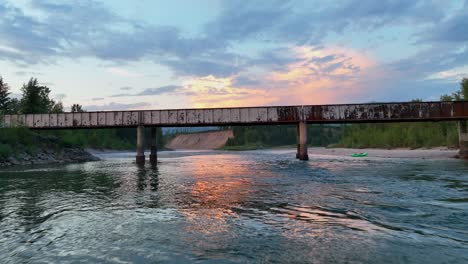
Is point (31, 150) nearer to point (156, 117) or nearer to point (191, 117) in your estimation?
point (156, 117)

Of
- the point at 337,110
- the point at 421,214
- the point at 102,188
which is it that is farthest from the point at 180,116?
the point at 421,214

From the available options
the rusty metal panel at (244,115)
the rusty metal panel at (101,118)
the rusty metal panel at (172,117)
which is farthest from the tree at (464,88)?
the rusty metal panel at (101,118)

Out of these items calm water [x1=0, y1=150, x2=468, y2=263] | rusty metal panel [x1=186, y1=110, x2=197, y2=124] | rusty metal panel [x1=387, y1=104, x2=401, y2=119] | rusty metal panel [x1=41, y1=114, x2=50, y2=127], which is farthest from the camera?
rusty metal panel [x1=41, y1=114, x2=50, y2=127]

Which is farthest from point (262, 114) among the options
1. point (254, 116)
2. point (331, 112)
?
point (331, 112)

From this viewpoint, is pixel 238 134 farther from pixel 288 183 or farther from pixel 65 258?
pixel 65 258

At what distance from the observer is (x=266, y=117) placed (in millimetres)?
46625

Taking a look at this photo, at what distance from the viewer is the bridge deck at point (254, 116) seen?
4372 cm

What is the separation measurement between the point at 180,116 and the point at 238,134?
14376 cm

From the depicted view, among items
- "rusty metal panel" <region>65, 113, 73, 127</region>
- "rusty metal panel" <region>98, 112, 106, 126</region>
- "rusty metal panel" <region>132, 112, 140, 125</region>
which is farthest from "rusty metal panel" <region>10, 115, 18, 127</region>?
"rusty metal panel" <region>132, 112, 140, 125</region>

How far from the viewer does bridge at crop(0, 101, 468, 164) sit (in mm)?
43781

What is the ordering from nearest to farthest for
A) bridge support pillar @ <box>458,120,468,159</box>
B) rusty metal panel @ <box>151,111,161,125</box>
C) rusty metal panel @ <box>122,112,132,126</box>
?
1. bridge support pillar @ <box>458,120,468,159</box>
2. rusty metal panel @ <box>151,111,161,125</box>
3. rusty metal panel @ <box>122,112,132,126</box>

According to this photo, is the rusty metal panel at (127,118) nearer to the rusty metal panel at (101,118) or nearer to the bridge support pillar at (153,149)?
the rusty metal panel at (101,118)

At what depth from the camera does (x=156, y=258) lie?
7.27 m

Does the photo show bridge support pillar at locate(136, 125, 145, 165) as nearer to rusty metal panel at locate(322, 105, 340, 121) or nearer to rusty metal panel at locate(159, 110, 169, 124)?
rusty metal panel at locate(159, 110, 169, 124)
